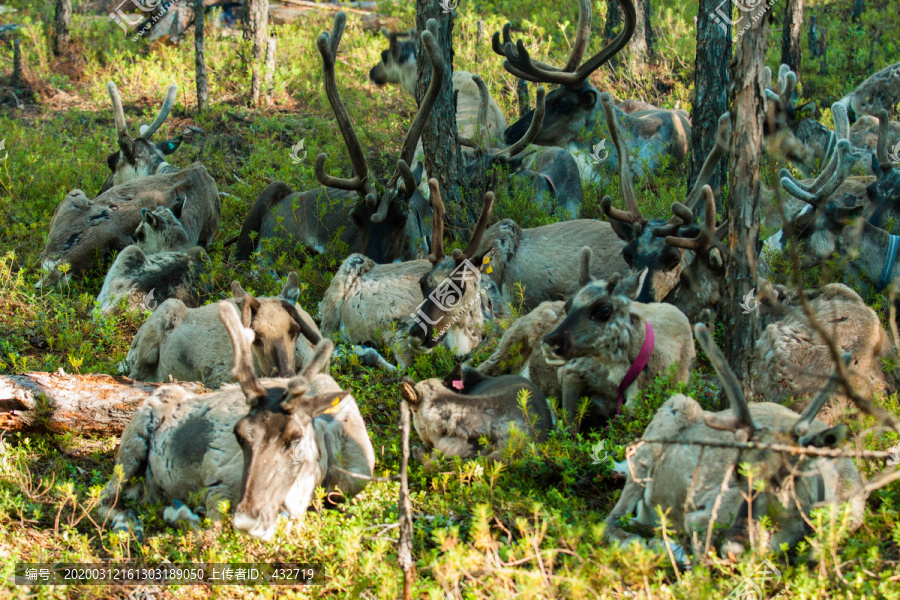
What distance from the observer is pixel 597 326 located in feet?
16.8

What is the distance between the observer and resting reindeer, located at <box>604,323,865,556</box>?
350 cm

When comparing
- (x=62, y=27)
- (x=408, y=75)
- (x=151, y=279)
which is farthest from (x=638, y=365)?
Result: (x=62, y=27)

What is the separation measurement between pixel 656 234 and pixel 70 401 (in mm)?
4736

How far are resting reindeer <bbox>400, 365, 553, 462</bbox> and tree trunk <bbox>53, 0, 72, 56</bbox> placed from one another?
12424 mm

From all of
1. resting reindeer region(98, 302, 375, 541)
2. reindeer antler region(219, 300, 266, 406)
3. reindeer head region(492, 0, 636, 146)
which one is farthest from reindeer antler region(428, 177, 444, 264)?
reindeer head region(492, 0, 636, 146)

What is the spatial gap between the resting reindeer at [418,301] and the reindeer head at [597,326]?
54.2 inches

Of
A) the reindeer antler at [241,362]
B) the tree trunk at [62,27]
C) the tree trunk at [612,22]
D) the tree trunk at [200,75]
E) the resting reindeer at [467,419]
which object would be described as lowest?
the resting reindeer at [467,419]

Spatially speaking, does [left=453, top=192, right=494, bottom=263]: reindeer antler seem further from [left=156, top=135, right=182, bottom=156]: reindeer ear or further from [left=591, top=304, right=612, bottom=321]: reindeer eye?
[left=156, top=135, right=182, bottom=156]: reindeer ear

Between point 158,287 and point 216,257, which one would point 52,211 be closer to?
point 216,257

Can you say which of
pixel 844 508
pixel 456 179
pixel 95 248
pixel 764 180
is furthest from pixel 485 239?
pixel 844 508

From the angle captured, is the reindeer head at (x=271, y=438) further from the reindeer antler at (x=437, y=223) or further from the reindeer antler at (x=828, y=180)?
the reindeer antler at (x=828, y=180)

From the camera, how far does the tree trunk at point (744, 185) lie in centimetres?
509

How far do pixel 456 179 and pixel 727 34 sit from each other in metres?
3.08

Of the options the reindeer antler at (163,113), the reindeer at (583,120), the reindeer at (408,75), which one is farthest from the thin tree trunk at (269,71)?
the reindeer at (583,120)
